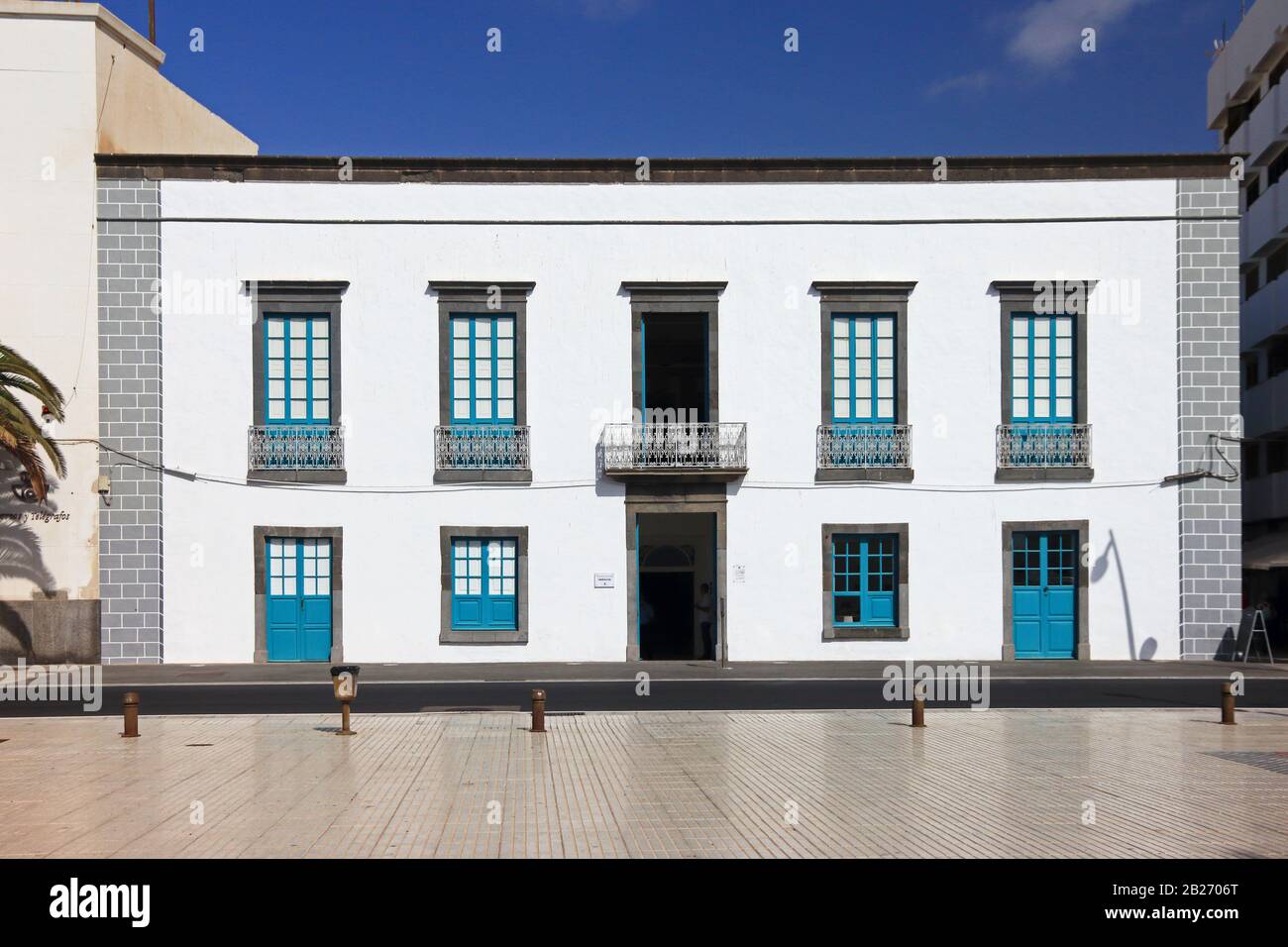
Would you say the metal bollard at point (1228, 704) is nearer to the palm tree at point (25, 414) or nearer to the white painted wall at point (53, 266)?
the palm tree at point (25, 414)

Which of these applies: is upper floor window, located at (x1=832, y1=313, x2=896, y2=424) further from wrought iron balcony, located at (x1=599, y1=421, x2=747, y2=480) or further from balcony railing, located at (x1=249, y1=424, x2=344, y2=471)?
balcony railing, located at (x1=249, y1=424, x2=344, y2=471)

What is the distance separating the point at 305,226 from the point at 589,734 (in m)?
13.3

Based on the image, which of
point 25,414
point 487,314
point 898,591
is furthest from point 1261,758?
point 25,414

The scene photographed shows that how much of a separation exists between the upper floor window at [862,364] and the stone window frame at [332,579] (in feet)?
32.1

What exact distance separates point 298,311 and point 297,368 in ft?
3.55

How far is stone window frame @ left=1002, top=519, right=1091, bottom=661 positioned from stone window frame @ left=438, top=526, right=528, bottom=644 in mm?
9050

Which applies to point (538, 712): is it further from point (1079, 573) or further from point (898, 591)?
point (1079, 573)

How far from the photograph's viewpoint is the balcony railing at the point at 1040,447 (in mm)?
22922

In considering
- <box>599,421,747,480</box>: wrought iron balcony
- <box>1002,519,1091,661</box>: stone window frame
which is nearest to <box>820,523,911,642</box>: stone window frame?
<box>1002,519,1091,661</box>: stone window frame

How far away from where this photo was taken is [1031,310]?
910 inches

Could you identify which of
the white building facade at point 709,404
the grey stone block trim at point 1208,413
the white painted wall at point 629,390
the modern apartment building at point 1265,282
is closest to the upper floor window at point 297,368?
the white building facade at point 709,404

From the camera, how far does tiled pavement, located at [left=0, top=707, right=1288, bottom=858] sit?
8297mm
